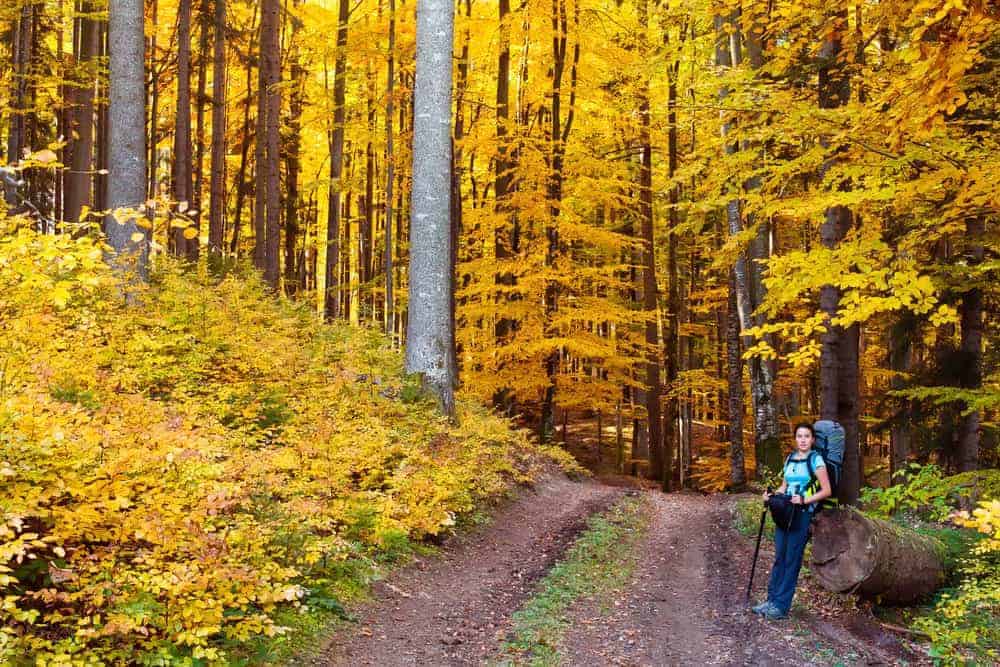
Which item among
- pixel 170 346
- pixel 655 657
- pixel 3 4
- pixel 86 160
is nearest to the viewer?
pixel 655 657

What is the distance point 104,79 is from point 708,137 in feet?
56.8

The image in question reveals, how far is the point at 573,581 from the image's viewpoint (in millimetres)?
7664

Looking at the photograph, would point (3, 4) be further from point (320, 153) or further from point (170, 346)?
point (320, 153)

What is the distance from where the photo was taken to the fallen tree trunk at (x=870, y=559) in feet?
22.0

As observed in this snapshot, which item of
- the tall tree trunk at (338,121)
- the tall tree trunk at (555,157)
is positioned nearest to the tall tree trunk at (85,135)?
the tall tree trunk at (338,121)

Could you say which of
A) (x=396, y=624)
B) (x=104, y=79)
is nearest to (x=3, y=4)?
(x=104, y=79)

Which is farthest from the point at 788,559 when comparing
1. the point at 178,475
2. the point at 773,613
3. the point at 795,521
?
the point at 178,475

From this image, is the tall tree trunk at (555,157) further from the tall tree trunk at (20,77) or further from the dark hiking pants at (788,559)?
the tall tree trunk at (20,77)

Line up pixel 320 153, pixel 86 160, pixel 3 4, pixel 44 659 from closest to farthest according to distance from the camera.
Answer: pixel 44 659 < pixel 3 4 < pixel 86 160 < pixel 320 153

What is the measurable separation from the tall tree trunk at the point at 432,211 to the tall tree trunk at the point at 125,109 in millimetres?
4164

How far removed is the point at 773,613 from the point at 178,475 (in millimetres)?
5594

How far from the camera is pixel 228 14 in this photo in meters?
22.7

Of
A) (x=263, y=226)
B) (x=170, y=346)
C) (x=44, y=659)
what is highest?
(x=263, y=226)

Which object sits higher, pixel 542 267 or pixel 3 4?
pixel 3 4
